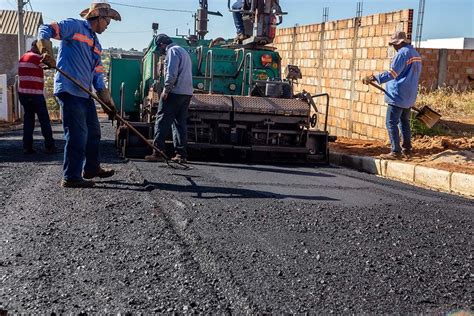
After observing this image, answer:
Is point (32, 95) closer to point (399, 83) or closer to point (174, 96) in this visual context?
point (174, 96)

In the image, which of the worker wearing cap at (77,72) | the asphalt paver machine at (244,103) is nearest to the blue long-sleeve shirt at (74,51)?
the worker wearing cap at (77,72)

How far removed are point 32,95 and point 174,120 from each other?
2270 millimetres

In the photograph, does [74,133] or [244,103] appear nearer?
[74,133]

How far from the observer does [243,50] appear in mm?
9438

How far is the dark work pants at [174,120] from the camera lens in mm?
7797

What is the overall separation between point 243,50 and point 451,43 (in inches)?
1478

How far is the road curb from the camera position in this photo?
6957mm

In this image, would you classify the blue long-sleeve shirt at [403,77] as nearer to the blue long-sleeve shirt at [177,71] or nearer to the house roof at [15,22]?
the blue long-sleeve shirt at [177,71]

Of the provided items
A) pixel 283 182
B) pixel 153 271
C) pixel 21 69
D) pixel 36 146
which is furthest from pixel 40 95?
pixel 153 271

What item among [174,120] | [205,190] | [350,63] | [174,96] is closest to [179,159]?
[174,120]

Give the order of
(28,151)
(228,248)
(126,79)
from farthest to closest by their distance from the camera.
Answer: (126,79) → (28,151) → (228,248)

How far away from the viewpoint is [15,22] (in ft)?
109

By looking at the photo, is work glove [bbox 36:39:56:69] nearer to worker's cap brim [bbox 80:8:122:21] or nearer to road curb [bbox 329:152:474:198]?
worker's cap brim [bbox 80:8:122:21]

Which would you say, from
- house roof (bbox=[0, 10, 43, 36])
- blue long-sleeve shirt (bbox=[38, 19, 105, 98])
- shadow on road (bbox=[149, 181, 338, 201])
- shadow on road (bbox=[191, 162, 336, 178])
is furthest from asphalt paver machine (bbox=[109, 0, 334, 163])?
house roof (bbox=[0, 10, 43, 36])
